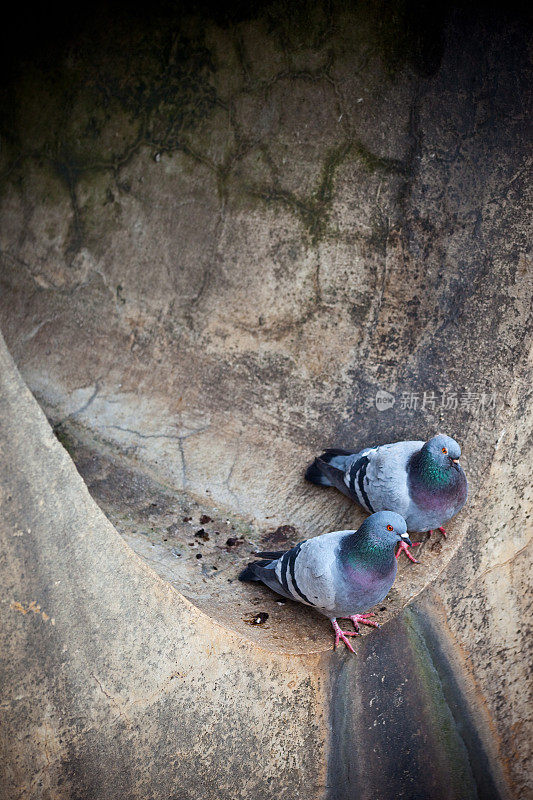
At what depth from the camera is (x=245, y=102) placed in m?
3.06

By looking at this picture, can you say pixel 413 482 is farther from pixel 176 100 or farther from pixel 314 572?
pixel 176 100

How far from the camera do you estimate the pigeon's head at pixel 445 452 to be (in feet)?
6.98

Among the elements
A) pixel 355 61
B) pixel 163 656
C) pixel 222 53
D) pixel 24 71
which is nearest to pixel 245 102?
pixel 222 53

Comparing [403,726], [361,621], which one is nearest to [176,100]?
[361,621]

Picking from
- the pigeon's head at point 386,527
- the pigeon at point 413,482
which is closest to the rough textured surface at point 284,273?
the pigeon at point 413,482

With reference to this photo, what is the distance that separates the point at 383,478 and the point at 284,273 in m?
1.20

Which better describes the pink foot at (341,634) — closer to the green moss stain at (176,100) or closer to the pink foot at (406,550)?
the pink foot at (406,550)

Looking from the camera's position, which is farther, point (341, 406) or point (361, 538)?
point (341, 406)

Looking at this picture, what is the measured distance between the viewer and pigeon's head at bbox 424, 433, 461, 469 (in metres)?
2.13

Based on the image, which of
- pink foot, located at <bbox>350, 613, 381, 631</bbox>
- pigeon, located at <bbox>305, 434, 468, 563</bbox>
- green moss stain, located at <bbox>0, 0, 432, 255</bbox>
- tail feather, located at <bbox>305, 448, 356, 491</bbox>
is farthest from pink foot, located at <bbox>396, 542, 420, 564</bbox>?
green moss stain, located at <bbox>0, 0, 432, 255</bbox>

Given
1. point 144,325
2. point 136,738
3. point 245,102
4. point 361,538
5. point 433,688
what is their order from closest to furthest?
point 136,738, point 361,538, point 433,688, point 245,102, point 144,325

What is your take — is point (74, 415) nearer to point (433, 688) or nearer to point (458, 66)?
point (433, 688)

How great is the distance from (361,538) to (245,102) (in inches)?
86.3

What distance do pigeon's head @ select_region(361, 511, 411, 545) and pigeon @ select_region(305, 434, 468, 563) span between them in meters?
0.25
